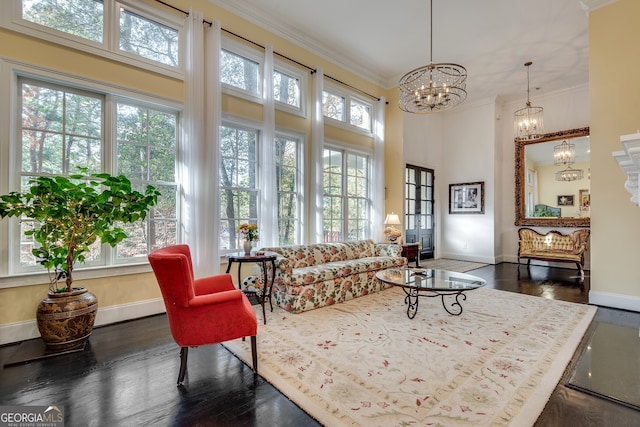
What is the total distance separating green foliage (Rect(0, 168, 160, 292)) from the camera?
2457 millimetres

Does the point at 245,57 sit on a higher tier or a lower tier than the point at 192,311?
higher

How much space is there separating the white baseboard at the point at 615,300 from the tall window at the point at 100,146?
5692 millimetres

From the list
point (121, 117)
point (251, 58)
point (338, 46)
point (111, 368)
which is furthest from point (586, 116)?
point (111, 368)

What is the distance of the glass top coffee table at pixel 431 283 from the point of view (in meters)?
3.10

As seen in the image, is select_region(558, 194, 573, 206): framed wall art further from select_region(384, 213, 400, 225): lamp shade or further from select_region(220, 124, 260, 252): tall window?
select_region(220, 124, 260, 252): tall window

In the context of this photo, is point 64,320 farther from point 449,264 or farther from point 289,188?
point 449,264

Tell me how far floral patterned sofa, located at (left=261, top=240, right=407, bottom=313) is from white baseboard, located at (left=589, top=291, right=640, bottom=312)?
8.30 feet

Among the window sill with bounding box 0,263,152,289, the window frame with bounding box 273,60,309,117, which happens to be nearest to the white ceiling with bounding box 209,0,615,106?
the window frame with bounding box 273,60,309,117

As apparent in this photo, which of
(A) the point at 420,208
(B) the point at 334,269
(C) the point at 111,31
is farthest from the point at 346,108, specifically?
(C) the point at 111,31

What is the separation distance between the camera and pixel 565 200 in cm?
646

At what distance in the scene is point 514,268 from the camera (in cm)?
653

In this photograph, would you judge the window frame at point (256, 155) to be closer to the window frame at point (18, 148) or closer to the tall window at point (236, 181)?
the tall window at point (236, 181)

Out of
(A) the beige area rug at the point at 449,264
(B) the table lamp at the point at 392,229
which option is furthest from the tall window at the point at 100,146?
(A) the beige area rug at the point at 449,264

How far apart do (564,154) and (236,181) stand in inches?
279
